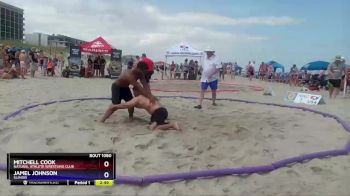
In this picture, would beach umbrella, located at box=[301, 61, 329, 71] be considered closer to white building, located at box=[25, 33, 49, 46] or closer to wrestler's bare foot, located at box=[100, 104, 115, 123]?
wrestler's bare foot, located at box=[100, 104, 115, 123]

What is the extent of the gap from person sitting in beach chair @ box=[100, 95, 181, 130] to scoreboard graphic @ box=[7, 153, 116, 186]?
6.92 feet

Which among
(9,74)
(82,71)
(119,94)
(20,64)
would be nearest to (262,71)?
(82,71)

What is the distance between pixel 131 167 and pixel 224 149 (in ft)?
4.29

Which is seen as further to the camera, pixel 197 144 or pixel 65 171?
pixel 197 144

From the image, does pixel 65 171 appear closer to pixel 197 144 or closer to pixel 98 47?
pixel 197 144

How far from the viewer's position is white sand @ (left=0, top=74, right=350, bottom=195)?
4766 mm

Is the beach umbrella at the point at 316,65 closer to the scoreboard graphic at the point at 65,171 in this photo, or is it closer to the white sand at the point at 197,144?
the white sand at the point at 197,144

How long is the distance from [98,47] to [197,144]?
19543mm

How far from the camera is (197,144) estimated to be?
6223 millimetres

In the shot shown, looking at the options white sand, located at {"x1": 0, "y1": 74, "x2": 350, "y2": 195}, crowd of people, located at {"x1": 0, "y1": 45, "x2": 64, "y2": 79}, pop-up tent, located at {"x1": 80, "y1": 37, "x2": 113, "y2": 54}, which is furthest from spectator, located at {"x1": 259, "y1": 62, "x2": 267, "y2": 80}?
white sand, located at {"x1": 0, "y1": 74, "x2": 350, "y2": 195}

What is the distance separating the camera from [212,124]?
7.58m

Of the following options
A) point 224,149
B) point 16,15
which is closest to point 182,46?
point 224,149

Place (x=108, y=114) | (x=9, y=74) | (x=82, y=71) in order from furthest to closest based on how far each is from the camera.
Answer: (x=82, y=71), (x=9, y=74), (x=108, y=114)

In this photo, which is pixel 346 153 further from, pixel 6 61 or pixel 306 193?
pixel 6 61
